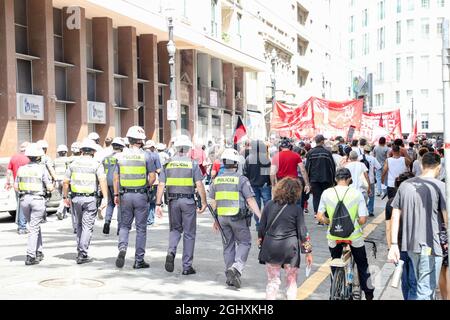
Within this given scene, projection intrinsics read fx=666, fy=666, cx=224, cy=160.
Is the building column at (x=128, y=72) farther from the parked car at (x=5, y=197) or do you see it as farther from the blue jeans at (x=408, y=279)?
the blue jeans at (x=408, y=279)

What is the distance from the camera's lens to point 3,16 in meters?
19.7

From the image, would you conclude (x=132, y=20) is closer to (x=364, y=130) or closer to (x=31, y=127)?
(x=31, y=127)

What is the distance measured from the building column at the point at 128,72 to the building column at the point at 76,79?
12.4ft

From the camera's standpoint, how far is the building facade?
79.8 m

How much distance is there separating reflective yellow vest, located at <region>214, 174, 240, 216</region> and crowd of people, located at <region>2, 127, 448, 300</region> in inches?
0.5

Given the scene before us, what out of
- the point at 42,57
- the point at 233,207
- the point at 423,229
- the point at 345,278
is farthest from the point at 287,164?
the point at 42,57

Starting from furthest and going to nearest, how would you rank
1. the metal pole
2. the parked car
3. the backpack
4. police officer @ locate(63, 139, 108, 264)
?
1. the parked car
2. police officer @ locate(63, 139, 108, 264)
3. the backpack
4. the metal pole

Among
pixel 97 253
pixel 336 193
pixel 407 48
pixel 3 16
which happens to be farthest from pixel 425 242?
pixel 407 48

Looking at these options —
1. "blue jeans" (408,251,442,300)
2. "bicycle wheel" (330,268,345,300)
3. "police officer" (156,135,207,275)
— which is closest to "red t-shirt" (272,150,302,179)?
"police officer" (156,135,207,275)

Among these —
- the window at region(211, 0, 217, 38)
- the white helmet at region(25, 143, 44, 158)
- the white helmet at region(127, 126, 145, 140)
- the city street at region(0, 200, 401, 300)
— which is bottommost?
the city street at region(0, 200, 401, 300)

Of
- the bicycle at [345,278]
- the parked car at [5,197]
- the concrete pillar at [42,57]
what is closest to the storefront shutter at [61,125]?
the concrete pillar at [42,57]

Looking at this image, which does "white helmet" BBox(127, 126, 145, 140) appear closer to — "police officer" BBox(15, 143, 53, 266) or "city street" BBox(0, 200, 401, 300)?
"police officer" BBox(15, 143, 53, 266)

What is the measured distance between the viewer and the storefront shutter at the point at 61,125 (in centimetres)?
2323

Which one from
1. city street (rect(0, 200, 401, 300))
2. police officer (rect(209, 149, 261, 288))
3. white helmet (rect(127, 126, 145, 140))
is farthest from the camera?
white helmet (rect(127, 126, 145, 140))
